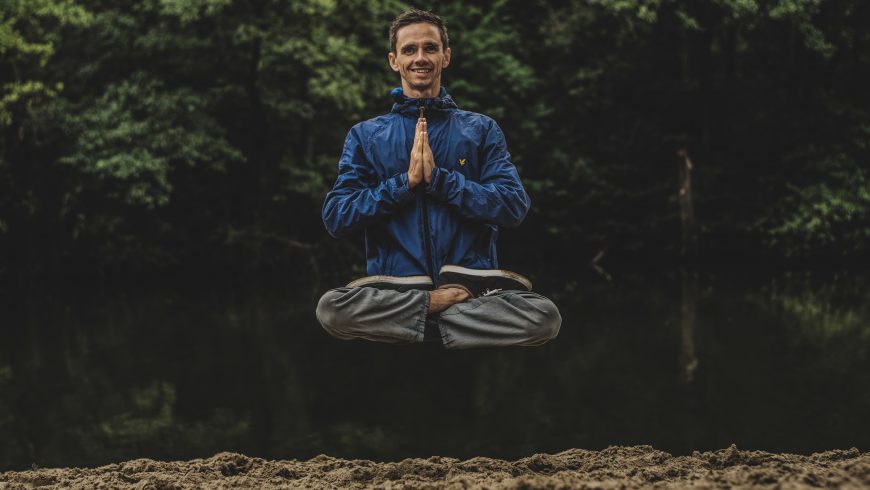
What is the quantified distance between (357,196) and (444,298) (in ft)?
2.32

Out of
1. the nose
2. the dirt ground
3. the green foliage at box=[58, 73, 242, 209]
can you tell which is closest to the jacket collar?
the nose

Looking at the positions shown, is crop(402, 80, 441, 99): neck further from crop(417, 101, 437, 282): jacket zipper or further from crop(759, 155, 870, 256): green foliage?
crop(759, 155, 870, 256): green foliage

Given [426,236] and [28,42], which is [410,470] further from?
[28,42]

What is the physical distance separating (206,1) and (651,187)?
13.5m

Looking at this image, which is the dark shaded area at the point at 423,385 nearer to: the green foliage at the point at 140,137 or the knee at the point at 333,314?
the green foliage at the point at 140,137

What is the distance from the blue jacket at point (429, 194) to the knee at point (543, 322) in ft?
1.25

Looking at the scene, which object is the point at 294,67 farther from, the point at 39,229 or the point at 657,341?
the point at 657,341

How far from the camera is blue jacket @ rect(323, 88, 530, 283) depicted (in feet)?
15.5

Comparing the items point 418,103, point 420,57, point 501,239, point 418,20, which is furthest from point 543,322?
point 501,239

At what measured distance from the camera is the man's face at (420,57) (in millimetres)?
4820

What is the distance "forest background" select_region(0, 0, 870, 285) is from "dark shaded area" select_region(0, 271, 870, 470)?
155 inches

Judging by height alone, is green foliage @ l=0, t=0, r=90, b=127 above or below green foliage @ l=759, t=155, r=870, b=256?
above

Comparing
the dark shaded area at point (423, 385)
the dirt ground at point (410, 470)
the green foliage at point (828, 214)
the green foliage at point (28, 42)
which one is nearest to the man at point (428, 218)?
the dirt ground at point (410, 470)

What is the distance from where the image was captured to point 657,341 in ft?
49.0
